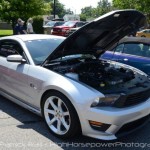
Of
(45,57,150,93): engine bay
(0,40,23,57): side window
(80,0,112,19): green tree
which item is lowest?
(80,0,112,19): green tree

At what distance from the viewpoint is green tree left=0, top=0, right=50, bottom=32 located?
25984 mm

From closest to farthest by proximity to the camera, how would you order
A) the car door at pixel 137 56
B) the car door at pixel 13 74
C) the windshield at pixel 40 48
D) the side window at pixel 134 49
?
the car door at pixel 13 74 < the windshield at pixel 40 48 < the car door at pixel 137 56 < the side window at pixel 134 49

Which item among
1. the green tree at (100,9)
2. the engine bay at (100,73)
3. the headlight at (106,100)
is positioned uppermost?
the engine bay at (100,73)

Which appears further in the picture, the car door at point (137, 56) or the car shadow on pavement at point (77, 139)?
the car door at point (137, 56)

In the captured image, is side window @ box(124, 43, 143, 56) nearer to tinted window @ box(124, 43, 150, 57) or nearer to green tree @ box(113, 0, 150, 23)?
tinted window @ box(124, 43, 150, 57)

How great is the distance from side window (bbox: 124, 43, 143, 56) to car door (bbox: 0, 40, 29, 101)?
274 centimetres

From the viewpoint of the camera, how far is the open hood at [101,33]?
14.4 feet

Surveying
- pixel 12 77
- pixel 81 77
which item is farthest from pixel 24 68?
pixel 81 77

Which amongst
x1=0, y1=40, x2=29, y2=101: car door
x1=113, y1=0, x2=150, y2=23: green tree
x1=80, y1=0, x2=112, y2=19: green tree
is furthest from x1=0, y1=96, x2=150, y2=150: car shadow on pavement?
x1=80, y1=0, x2=112, y2=19: green tree

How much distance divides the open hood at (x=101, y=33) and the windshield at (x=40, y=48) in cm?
33

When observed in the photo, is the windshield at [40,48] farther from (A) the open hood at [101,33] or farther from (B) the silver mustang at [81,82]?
(A) the open hood at [101,33]

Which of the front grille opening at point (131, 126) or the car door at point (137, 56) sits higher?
the car door at point (137, 56)

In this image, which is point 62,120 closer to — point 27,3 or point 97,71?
point 97,71

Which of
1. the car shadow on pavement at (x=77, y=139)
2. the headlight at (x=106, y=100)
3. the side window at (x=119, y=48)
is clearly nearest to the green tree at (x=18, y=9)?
the side window at (x=119, y=48)
